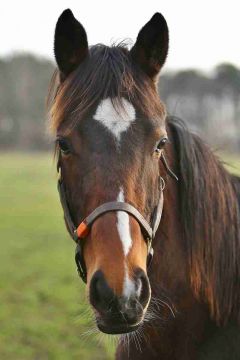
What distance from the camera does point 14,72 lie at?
47750 mm

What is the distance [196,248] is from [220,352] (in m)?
0.54

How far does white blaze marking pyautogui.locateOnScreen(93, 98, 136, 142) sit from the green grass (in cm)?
99

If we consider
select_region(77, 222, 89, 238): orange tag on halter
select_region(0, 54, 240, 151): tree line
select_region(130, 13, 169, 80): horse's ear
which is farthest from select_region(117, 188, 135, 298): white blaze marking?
select_region(0, 54, 240, 151): tree line

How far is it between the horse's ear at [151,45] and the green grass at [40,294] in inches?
49.5

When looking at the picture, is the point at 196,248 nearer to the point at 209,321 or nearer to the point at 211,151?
the point at 209,321

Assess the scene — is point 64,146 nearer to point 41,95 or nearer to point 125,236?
point 125,236

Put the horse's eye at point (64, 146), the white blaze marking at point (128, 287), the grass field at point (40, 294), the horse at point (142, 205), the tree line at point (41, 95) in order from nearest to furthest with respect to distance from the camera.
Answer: the white blaze marking at point (128, 287), the horse at point (142, 205), the horse's eye at point (64, 146), the grass field at point (40, 294), the tree line at point (41, 95)

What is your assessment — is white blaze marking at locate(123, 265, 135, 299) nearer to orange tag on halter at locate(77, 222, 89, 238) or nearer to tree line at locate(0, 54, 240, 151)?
orange tag on halter at locate(77, 222, 89, 238)

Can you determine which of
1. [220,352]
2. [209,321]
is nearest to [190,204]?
[209,321]

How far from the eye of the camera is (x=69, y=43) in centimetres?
244

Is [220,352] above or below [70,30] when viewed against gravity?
below

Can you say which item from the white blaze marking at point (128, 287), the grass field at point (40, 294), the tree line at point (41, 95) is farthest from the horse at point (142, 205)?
the tree line at point (41, 95)

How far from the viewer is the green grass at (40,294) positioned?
5.16 metres

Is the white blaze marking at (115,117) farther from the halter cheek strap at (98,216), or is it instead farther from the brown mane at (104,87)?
the halter cheek strap at (98,216)
